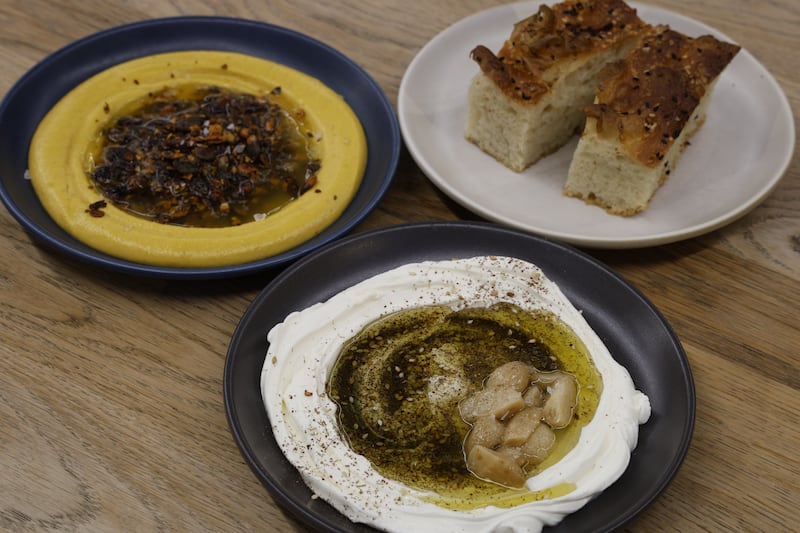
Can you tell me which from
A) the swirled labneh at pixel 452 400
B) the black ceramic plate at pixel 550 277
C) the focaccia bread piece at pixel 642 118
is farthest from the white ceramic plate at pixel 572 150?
the swirled labneh at pixel 452 400

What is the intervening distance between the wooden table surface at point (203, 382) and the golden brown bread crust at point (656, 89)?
385mm

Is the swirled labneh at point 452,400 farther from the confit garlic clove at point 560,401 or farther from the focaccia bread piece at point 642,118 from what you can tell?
the focaccia bread piece at point 642,118

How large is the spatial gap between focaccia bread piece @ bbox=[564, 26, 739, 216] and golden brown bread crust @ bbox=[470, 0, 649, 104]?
132 mm

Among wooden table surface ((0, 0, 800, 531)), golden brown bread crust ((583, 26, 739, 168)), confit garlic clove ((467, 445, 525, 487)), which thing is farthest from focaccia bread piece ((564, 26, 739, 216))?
confit garlic clove ((467, 445, 525, 487))

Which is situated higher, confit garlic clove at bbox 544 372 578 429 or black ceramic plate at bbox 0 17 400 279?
black ceramic plate at bbox 0 17 400 279

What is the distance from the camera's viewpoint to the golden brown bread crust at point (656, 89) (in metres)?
2.71

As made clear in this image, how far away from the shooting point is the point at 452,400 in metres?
2.14

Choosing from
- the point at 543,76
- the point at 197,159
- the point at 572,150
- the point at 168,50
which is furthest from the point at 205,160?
the point at 572,150

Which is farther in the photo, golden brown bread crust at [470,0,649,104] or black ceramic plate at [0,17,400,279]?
golden brown bread crust at [470,0,649,104]

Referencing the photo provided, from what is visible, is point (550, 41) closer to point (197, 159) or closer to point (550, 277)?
point (550, 277)

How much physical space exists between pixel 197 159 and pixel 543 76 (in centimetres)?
123

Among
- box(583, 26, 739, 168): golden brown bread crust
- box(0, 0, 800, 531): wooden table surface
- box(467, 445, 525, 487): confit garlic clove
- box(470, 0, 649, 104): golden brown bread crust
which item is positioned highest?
box(470, 0, 649, 104): golden brown bread crust

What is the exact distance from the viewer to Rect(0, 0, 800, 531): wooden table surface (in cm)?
204

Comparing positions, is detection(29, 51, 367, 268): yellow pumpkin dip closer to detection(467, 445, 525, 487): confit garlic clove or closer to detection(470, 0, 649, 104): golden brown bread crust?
detection(470, 0, 649, 104): golden brown bread crust
